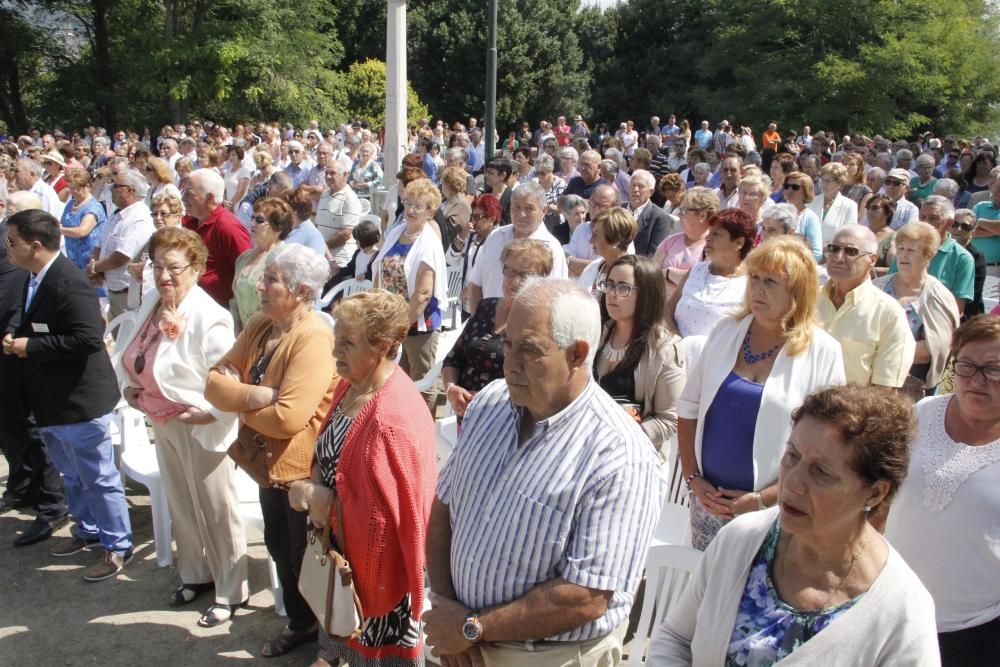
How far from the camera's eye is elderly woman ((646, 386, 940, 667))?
1.77 m

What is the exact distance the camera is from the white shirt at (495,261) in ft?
17.5

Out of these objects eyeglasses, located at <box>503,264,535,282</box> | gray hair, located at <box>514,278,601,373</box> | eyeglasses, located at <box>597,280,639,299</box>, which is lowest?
eyeglasses, located at <box>597,280,639,299</box>

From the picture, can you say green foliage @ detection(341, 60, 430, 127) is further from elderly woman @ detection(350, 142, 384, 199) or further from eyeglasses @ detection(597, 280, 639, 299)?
eyeglasses @ detection(597, 280, 639, 299)

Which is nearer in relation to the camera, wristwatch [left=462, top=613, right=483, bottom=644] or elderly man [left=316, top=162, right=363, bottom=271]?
wristwatch [left=462, top=613, right=483, bottom=644]

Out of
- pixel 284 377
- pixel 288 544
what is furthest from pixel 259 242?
pixel 288 544

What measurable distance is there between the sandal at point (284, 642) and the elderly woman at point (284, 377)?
0.39 metres

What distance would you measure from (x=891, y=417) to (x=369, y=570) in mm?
1794

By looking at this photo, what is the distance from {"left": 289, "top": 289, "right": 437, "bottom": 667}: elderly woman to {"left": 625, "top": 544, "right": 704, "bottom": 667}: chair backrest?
0.79 m

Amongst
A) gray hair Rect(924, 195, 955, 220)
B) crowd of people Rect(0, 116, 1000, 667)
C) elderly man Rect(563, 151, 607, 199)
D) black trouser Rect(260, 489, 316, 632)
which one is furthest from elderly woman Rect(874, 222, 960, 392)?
elderly man Rect(563, 151, 607, 199)

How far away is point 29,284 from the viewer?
4625 millimetres

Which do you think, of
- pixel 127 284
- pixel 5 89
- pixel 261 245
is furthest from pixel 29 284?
pixel 5 89

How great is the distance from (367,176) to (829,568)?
11576mm

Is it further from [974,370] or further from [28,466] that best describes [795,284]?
[28,466]

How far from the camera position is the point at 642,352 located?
11.5 ft
